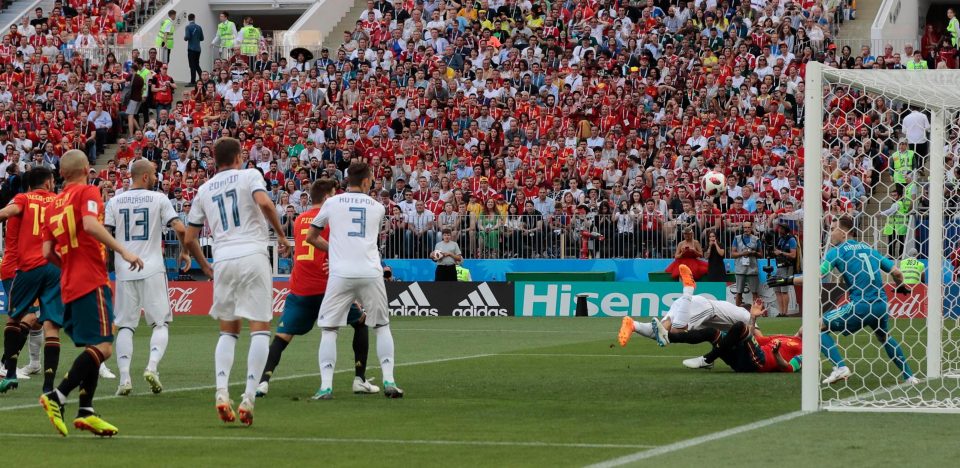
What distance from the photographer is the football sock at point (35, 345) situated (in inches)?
621

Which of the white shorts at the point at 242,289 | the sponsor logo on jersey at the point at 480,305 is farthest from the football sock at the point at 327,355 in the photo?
the sponsor logo on jersey at the point at 480,305

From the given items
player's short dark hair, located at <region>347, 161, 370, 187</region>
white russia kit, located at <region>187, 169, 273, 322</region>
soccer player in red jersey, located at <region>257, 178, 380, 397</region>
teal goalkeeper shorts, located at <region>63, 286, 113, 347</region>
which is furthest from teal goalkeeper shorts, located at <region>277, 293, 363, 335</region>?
teal goalkeeper shorts, located at <region>63, 286, 113, 347</region>

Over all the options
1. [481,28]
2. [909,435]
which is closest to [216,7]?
[481,28]

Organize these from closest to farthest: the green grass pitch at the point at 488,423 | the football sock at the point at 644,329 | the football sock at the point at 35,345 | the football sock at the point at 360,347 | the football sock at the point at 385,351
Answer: the green grass pitch at the point at 488,423, the football sock at the point at 385,351, the football sock at the point at 360,347, the football sock at the point at 35,345, the football sock at the point at 644,329

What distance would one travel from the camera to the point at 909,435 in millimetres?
10117

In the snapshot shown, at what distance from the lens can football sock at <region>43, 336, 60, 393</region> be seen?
1077 cm

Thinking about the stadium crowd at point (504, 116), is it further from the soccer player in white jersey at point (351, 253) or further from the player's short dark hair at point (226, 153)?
the player's short dark hair at point (226, 153)

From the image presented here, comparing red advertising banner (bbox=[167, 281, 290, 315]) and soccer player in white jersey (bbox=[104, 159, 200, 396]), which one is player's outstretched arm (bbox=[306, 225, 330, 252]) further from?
red advertising banner (bbox=[167, 281, 290, 315])

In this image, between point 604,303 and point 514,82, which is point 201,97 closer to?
point 514,82

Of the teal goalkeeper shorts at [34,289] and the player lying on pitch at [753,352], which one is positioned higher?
the teal goalkeeper shorts at [34,289]

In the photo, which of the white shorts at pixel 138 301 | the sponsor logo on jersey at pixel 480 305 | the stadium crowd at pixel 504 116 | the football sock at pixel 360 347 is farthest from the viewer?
the stadium crowd at pixel 504 116

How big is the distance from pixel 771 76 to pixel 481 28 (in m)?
9.29

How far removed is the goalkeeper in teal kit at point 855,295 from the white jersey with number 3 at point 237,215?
216 inches

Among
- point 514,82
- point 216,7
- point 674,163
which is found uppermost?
point 216,7
